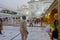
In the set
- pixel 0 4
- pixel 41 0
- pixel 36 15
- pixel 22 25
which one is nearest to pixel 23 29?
pixel 22 25

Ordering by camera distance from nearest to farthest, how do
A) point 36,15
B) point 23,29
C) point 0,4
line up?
1. point 23,29
2. point 0,4
3. point 36,15

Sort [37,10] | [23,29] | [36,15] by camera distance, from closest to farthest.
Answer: [23,29] → [36,15] → [37,10]

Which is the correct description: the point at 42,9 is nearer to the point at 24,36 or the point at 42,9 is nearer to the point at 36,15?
the point at 36,15

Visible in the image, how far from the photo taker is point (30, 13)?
3204 inches

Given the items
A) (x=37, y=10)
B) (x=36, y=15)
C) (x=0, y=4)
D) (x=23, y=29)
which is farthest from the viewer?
(x=37, y=10)

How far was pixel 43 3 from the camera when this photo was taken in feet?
265

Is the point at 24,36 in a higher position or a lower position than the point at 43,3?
lower

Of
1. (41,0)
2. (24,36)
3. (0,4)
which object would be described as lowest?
(24,36)

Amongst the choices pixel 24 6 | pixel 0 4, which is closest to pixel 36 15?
pixel 24 6

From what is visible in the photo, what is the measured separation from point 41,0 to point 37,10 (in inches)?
176

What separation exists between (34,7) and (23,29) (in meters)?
73.8

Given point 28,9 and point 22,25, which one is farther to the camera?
point 28,9

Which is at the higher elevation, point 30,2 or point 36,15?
point 30,2

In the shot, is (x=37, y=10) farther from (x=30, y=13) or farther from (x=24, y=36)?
(x=24, y=36)
